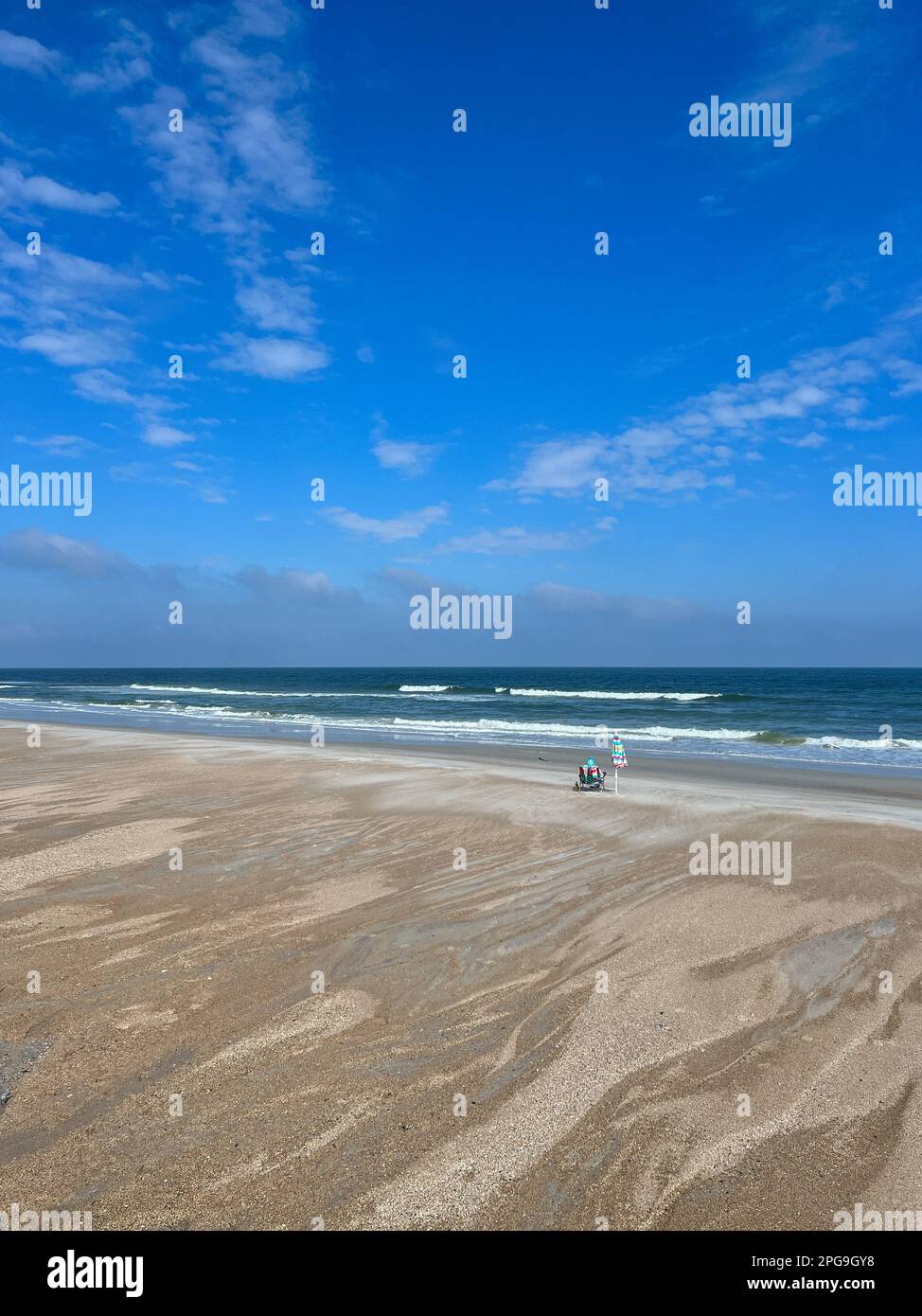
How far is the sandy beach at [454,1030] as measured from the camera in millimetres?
4109

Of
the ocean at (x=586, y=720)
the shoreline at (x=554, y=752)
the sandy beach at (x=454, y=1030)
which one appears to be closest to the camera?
the sandy beach at (x=454, y=1030)

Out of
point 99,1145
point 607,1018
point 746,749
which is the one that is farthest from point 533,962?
point 746,749

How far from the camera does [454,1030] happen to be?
5.90 metres

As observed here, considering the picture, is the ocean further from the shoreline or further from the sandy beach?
the sandy beach

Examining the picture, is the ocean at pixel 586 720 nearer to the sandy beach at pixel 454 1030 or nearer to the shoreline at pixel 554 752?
the shoreline at pixel 554 752

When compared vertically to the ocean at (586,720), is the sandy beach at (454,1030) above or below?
above

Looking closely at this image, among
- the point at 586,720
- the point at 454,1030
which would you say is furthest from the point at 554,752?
the point at 454,1030

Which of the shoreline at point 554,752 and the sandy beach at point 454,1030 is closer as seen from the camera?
the sandy beach at point 454,1030

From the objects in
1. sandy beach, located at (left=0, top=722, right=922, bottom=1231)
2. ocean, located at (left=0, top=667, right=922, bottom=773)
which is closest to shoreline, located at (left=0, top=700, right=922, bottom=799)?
ocean, located at (left=0, top=667, right=922, bottom=773)

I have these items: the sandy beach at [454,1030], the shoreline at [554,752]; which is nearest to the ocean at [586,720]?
the shoreline at [554,752]

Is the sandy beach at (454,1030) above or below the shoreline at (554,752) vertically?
above

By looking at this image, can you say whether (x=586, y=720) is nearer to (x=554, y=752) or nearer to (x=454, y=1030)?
(x=554, y=752)

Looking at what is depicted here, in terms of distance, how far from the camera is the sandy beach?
411 cm

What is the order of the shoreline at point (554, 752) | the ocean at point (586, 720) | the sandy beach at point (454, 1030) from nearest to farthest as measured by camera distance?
the sandy beach at point (454, 1030) → the shoreline at point (554, 752) → the ocean at point (586, 720)
